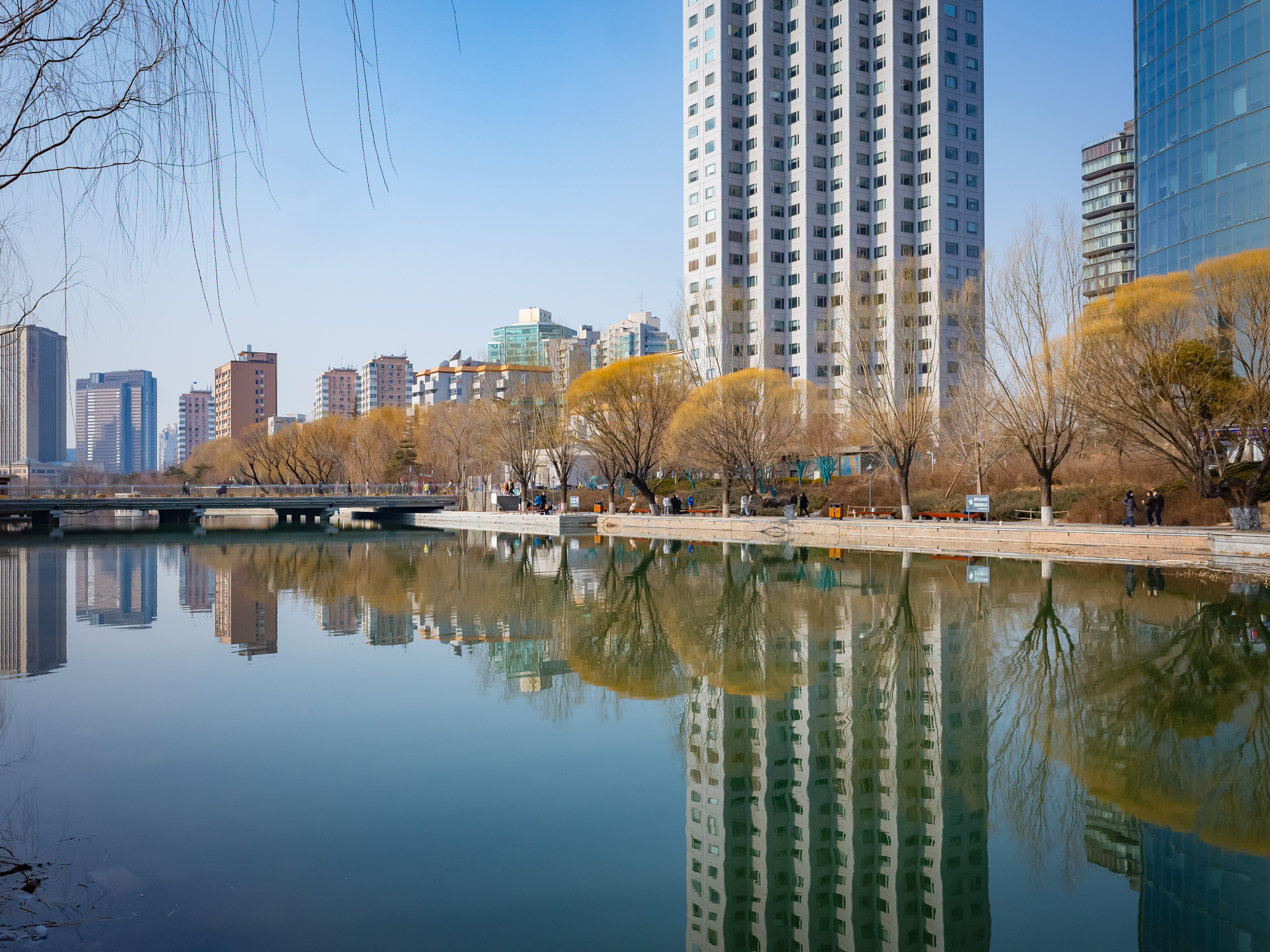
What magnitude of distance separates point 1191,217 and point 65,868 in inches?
2231

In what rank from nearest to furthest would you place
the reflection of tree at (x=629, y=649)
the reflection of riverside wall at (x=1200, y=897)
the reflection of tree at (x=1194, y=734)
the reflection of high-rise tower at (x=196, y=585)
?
the reflection of riverside wall at (x=1200, y=897) < the reflection of tree at (x=1194, y=734) < the reflection of tree at (x=629, y=649) < the reflection of high-rise tower at (x=196, y=585)

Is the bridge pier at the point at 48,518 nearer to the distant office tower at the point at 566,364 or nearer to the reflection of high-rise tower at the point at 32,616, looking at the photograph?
the reflection of high-rise tower at the point at 32,616

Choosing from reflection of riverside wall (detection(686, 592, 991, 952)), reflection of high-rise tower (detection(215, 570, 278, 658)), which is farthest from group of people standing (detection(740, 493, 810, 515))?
reflection of riverside wall (detection(686, 592, 991, 952))

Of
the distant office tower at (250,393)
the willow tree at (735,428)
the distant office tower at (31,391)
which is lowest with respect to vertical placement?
the distant office tower at (31,391)

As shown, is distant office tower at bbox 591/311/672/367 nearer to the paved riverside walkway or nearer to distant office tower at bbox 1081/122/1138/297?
distant office tower at bbox 1081/122/1138/297

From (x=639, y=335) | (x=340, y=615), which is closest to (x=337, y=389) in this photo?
(x=639, y=335)

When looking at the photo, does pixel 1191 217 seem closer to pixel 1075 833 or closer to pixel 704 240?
pixel 704 240

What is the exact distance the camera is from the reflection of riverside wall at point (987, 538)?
2269cm

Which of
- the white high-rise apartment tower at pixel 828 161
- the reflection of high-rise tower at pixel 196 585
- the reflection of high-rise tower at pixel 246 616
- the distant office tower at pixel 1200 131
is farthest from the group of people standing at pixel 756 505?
the white high-rise apartment tower at pixel 828 161

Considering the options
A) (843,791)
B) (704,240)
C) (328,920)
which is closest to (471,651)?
(843,791)

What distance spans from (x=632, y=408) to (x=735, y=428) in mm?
A: 6292

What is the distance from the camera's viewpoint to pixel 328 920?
575 cm

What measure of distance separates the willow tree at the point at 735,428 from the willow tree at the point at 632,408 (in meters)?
0.93

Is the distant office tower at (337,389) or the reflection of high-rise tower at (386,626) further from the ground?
the distant office tower at (337,389)
